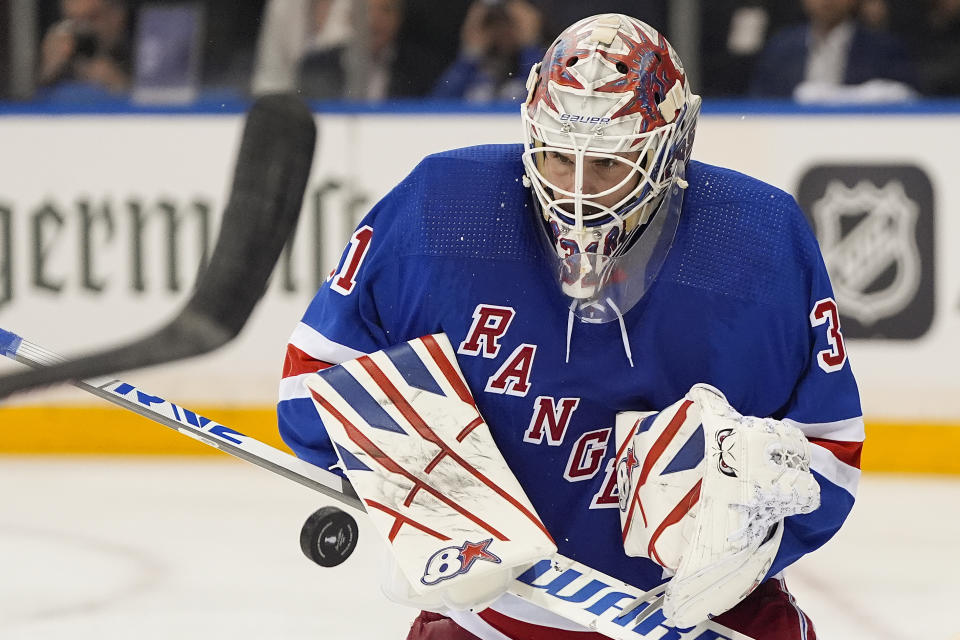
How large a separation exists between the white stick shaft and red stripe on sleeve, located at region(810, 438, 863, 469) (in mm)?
510

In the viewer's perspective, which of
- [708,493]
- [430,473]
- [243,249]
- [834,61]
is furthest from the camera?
[834,61]

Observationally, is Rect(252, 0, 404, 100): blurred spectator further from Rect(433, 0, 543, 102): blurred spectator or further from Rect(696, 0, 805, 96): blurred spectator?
Rect(696, 0, 805, 96): blurred spectator

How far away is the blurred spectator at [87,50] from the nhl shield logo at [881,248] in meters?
2.04

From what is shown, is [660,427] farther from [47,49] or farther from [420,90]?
[47,49]

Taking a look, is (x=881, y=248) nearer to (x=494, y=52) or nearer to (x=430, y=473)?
(x=494, y=52)

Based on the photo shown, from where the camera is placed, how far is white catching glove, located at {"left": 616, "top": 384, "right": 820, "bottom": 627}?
4.62ft

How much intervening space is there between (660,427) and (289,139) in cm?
48

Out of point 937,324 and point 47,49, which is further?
point 47,49

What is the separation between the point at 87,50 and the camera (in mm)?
4316

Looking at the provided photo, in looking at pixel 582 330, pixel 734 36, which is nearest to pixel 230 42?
pixel 734 36

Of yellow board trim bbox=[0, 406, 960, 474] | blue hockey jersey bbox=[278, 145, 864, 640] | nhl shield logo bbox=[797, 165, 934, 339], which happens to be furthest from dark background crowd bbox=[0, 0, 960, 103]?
blue hockey jersey bbox=[278, 145, 864, 640]

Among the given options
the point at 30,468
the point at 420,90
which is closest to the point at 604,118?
the point at 420,90

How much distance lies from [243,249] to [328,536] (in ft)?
1.64

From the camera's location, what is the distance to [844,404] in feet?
5.11
